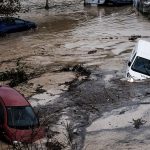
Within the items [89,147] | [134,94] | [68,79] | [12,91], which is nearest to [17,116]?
[12,91]

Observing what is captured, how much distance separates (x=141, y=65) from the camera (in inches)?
740

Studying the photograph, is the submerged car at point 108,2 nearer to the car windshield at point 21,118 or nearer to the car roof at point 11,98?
the car roof at point 11,98

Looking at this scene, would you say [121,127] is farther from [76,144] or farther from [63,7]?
[63,7]

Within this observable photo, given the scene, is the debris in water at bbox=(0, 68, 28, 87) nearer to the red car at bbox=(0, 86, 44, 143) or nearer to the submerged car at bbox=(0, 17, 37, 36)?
the red car at bbox=(0, 86, 44, 143)

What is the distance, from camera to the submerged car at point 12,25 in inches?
1236

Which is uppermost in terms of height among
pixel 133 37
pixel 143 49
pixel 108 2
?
Result: pixel 143 49

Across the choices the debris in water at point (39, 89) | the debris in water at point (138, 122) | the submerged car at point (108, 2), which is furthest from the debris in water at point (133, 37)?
the submerged car at point (108, 2)

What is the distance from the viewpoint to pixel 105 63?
78.6 feet

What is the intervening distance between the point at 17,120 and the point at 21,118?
145 mm

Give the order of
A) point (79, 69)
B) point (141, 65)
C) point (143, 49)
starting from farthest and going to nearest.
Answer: point (79, 69)
point (143, 49)
point (141, 65)

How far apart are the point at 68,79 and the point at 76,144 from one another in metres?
7.71

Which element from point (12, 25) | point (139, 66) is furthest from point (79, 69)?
point (12, 25)

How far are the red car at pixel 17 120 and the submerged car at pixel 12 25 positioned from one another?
1812 cm

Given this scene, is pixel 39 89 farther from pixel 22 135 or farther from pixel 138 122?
pixel 22 135
